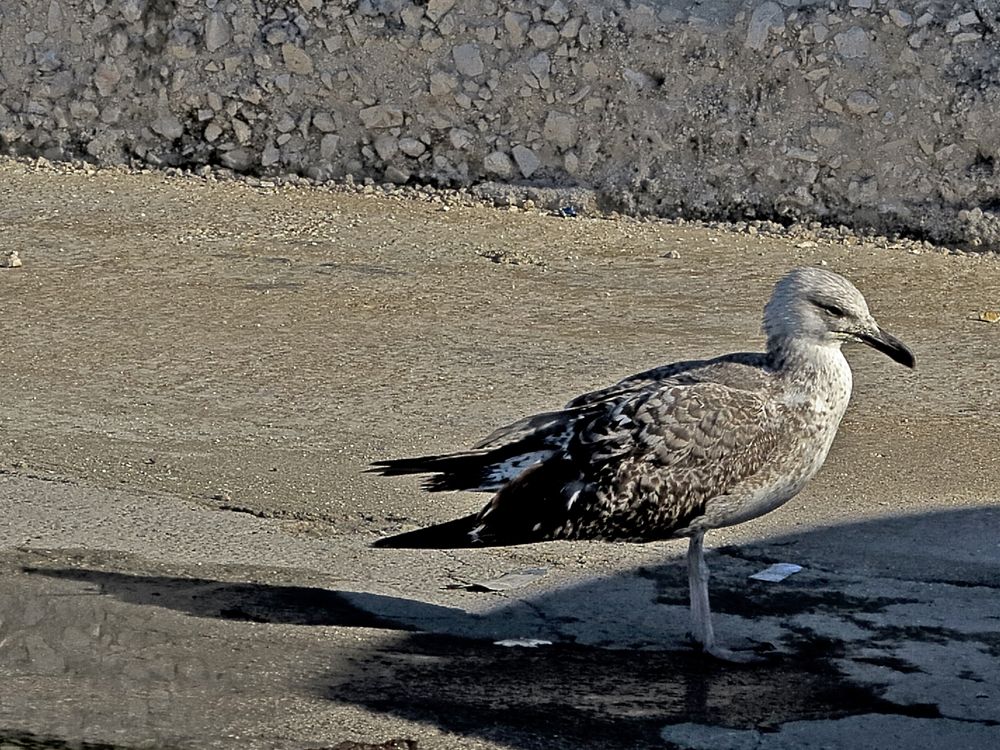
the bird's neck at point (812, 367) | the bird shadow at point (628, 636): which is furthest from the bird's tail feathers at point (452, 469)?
the bird's neck at point (812, 367)

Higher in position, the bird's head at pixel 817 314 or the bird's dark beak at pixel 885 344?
the bird's head at pixel 817 314

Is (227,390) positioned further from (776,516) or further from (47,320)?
(776,516)

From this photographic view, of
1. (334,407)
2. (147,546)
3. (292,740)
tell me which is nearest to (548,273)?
(334,407)

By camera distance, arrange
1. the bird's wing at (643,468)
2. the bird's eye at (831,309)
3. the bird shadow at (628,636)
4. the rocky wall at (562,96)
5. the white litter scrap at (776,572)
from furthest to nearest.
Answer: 1. the rocky wall at (562,96)
2. the white litter scrap at (776,572)
3. the bird's eye at (831,309)
4. the bird's wing at (643,468)
5. the bird shadow at (628,636)

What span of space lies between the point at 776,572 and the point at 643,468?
998 mm

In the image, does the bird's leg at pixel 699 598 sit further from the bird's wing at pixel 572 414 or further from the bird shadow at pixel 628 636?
the bird's wing at pixel 572 414

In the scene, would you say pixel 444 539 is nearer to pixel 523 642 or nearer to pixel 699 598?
pixel 523 642

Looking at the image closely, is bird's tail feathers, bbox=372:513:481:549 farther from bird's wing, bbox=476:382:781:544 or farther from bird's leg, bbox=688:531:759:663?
bird's leg, bbox=688:531:759:663

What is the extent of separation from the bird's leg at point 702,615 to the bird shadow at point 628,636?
4cm

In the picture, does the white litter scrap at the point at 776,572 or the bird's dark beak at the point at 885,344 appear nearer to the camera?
the bird's dark beak at the point at 885,344

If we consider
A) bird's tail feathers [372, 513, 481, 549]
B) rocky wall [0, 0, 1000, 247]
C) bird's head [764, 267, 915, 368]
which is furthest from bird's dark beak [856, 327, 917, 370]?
rocky wall [0, 0, 1000, 247]

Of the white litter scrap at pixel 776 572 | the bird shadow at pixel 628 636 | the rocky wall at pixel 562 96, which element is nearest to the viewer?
the bird shadow at pixel 628 636

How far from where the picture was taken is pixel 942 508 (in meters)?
6.94

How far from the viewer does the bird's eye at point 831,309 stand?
5.83 metres
